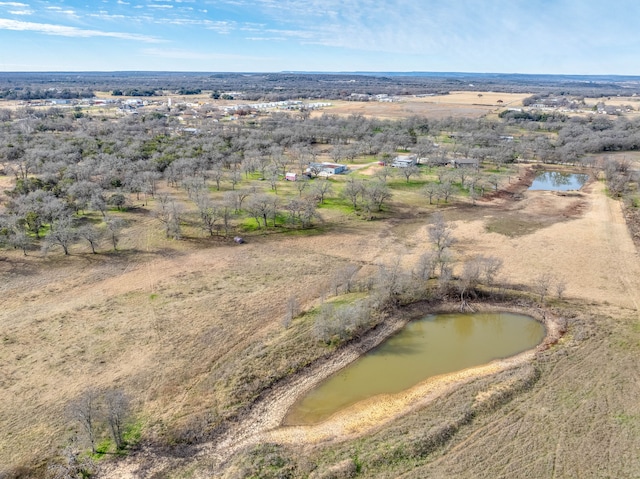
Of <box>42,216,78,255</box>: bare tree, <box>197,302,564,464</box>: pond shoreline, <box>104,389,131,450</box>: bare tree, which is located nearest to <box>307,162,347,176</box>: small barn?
<box>42,216,78,255</box>: bare tree

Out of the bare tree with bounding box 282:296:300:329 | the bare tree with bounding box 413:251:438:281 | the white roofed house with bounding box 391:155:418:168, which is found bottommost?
the bare tree with bounding box 282:296:300:329

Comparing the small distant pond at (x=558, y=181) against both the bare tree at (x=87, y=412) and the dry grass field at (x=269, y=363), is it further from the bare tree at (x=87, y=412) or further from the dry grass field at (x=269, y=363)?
the bare tree at (x=87, y=412)

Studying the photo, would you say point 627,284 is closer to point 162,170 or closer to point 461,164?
point 461,164

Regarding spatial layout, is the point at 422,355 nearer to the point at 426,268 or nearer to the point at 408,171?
the point at 426,268

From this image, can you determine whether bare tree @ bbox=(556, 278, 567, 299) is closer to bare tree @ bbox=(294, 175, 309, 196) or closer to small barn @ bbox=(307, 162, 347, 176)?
bare tree @ bbox=(294, 175, 309, 196)

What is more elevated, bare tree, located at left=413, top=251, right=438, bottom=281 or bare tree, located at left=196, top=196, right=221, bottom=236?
bare tree, located at left=196, top=196, right=221, bottom=236

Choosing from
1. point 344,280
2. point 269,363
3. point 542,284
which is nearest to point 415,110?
point 542,284
